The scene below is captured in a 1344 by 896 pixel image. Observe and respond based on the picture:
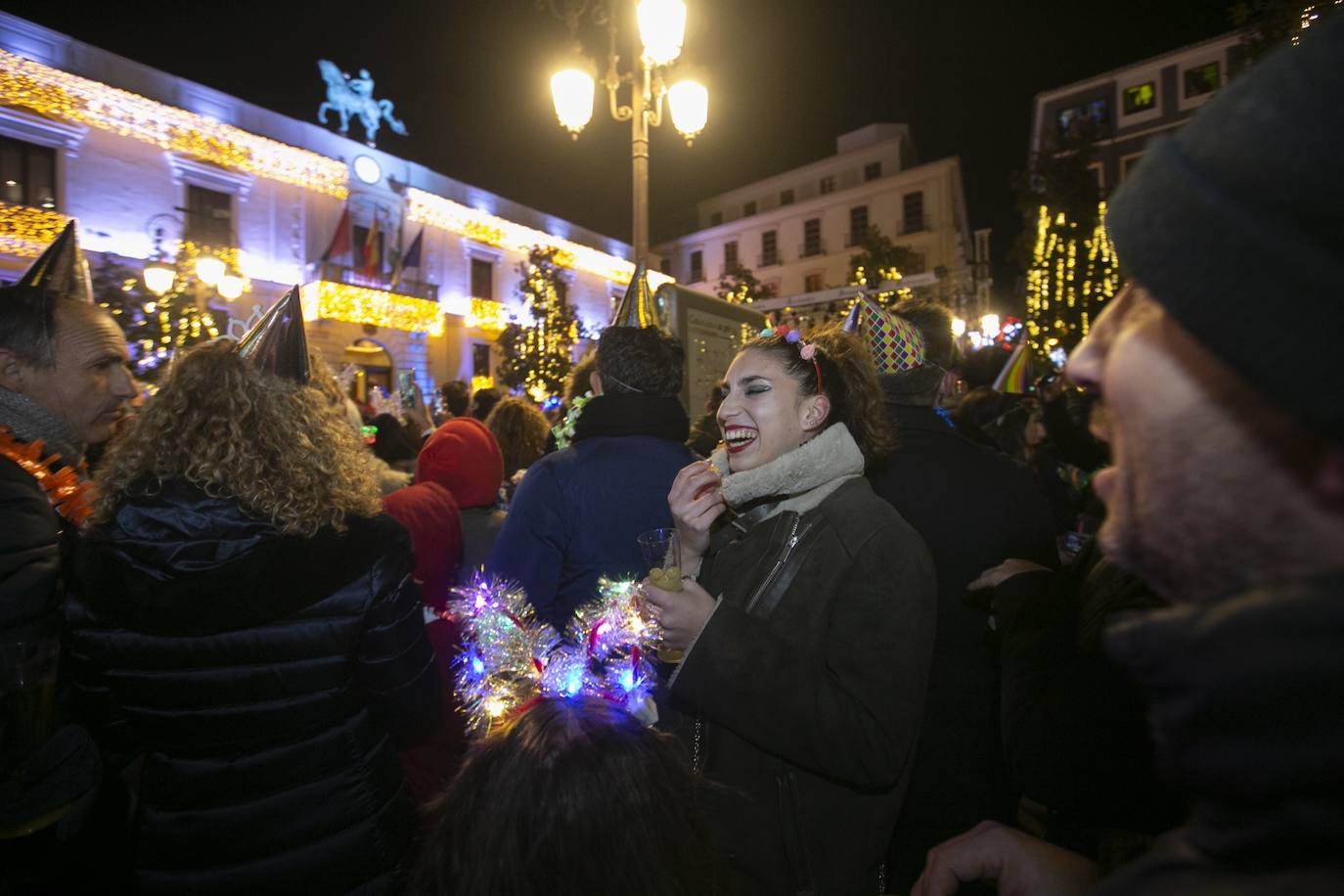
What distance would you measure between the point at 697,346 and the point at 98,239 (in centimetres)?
2258

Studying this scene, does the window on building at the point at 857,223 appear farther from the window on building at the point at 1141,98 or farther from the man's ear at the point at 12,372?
the man's ear at the point at 12,372

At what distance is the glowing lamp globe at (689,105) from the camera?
22.7 feet

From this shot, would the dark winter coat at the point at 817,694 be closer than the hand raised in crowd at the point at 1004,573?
→ Yes

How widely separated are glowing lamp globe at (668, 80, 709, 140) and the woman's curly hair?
621cm

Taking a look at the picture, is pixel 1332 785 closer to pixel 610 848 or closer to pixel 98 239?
pixel 610 848

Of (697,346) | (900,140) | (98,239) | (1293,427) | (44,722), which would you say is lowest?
(44,722)

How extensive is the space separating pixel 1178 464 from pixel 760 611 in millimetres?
1300

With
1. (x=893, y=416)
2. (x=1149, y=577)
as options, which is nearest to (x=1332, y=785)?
(x=1149, y=577)

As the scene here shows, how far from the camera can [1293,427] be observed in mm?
542

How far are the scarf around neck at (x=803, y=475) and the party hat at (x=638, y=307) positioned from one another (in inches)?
70.9

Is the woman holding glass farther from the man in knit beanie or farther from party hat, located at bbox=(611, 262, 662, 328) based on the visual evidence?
party hat, located at bbox=(611, 262, 662, 328)

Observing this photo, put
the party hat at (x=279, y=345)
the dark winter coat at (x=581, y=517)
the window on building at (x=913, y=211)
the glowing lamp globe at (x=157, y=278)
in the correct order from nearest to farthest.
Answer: the party hat at (x=279, y=345) < the dark winter coat at (x=581, y=517) < the glowing lamp globe at (x=157, y=278) < the window on building at (x=913, y=211)

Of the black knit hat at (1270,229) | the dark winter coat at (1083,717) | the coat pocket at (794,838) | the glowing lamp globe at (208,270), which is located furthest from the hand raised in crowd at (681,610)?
the glowing lamp globe at (208,270)

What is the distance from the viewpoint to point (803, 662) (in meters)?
1.58
